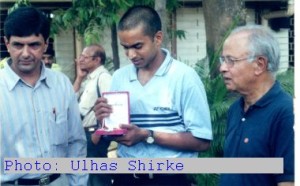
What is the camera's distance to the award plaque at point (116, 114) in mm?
2832

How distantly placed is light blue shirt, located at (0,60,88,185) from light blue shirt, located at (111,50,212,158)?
31 cm

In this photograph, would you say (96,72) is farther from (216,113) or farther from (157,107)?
(157,107)

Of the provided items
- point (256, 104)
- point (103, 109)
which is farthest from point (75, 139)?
point (256, 104)

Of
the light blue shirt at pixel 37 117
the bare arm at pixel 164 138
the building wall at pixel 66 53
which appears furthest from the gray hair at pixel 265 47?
the building wall at pixel 66 53

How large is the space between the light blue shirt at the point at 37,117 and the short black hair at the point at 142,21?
43 centimetres

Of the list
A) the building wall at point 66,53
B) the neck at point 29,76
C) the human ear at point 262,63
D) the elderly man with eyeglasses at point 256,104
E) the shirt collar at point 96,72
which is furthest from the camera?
the building wall at point 66,53

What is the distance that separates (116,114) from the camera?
285 cm

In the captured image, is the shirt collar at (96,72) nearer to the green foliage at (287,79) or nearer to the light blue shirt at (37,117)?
the green foliage at (287,79)

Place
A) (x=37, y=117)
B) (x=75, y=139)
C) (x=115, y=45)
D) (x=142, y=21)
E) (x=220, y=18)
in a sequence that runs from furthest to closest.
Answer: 1. (x=115, y=45)
2. (x=220, y=18)
3. (x=75, y=139)
4. (x=142, y=21)
5. (x=37, y=117)

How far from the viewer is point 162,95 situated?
2832 mm

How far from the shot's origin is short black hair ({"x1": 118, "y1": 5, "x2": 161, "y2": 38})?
2.86 metres

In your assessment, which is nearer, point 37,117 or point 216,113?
point 37,117

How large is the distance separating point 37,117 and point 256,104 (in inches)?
40.4
